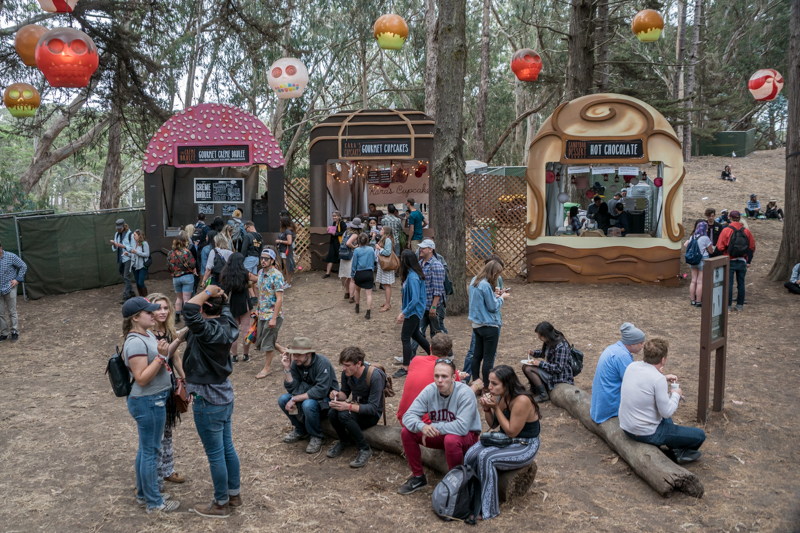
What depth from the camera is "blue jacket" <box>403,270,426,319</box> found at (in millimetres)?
7840

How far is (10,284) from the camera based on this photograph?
31.9 feet

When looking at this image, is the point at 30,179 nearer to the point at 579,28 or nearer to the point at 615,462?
the point at 579,28

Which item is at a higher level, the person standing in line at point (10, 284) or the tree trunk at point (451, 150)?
the tree trunk at point (451, 150)

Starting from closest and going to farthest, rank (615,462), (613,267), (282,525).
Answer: (282,525) → (615,462) → (613,267)

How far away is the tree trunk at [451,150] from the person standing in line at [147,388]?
22.2 ft

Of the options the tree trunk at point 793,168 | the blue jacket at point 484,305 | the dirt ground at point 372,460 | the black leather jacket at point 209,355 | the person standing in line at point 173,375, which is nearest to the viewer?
the black leather jacket at point 209,355

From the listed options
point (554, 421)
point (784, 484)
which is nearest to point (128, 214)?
point (554, 421)

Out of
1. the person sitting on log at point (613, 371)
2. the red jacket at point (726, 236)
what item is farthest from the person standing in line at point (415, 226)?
the person sitting on log at point (613, 371)

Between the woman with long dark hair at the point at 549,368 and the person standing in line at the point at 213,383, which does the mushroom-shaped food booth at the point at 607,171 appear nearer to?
the woman with long dark hair at the point at 549,368

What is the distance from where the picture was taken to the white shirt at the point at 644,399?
16.9 ft

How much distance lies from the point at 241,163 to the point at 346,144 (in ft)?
7.93

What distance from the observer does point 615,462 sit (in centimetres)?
555

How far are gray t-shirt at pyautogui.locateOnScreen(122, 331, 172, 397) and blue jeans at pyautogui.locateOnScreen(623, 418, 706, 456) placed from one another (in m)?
3.73

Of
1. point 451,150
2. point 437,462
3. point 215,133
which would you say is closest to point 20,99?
point 215,133
